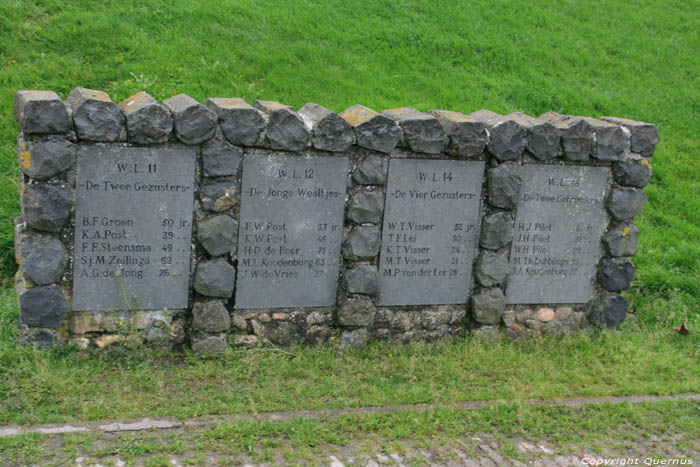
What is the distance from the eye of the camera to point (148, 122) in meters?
4.45

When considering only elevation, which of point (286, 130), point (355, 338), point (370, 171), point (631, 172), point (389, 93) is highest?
point (389, 93)

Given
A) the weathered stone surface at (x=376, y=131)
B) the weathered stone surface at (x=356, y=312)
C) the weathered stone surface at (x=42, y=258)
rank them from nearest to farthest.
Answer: the weathered stone surface at (x=42, y=258), the weathered stone surface at (x=376, y=131), the weathered stone surface at (x=356, y=312)

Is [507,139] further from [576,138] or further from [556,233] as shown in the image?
[556,233]

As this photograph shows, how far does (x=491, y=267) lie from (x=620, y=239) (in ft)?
4.09

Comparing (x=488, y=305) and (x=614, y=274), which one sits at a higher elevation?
(x=614, y=274)

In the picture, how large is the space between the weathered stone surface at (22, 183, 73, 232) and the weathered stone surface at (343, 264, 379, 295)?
6.75ft

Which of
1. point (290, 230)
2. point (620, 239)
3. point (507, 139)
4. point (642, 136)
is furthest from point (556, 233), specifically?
point (290, 230)

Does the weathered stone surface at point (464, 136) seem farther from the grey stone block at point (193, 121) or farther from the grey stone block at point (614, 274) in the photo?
the grey stone block at point (193, 121)

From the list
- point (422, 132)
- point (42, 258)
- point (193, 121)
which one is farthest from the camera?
point (422, 132)

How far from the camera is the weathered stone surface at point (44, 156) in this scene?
14.0 ft

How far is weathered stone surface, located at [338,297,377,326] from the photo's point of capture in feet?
16.9

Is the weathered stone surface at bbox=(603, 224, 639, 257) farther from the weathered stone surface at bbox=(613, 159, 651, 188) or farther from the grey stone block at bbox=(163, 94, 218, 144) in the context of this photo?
the grey stone block at bbox=(163, 94, 218, 144)

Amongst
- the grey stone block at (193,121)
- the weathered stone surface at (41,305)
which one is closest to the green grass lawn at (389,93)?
the weathered stone surface at (41,305)

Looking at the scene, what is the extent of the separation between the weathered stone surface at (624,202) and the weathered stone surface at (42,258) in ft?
14.2
